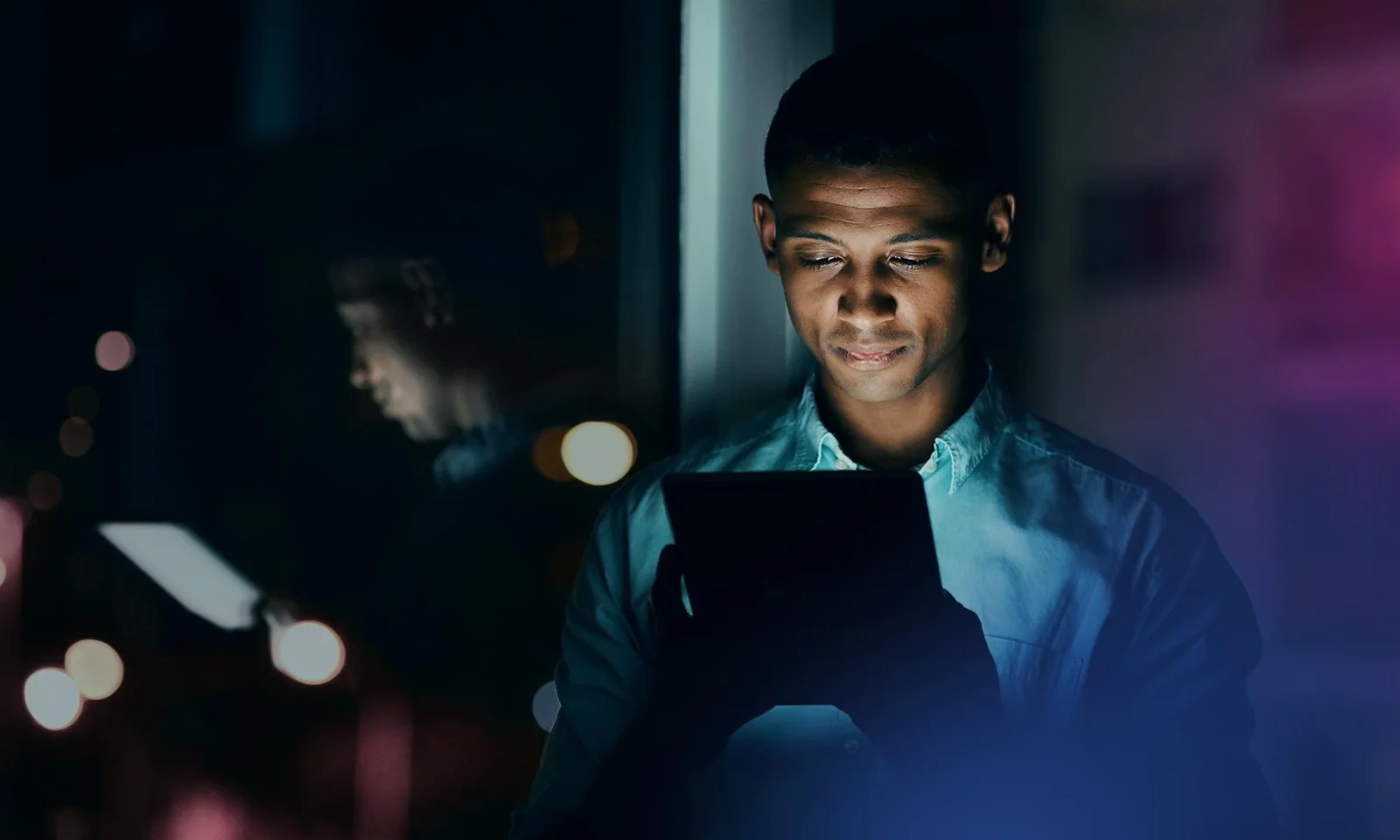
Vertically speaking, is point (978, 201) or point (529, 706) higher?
point (978, 201)

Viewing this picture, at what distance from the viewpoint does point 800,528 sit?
0.91 meters

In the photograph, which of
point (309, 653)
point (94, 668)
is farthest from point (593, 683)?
point (94, 668)

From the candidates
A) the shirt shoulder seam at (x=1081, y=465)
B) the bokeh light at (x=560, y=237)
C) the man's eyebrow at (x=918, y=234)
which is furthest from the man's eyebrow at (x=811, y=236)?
the bokeh light at (x=560, y=237)

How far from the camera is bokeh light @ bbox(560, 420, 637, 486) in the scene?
1.62 m

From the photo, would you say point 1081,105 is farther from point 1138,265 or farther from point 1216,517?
point 1216,517

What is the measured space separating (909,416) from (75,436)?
66.8 inches

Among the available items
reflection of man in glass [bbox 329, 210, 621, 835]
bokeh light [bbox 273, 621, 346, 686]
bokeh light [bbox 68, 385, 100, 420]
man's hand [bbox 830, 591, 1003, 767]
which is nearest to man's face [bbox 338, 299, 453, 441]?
reflection of man in glass [bbox 329, 210, 621, 835]

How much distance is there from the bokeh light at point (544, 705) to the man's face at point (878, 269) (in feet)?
2.77

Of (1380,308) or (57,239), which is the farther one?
(57,239)

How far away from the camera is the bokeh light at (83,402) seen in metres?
2.21

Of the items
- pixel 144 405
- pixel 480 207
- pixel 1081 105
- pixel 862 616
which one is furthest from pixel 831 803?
pixel 144 405

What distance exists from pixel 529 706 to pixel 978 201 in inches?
40.9

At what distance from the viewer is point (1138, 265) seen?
4.20ft

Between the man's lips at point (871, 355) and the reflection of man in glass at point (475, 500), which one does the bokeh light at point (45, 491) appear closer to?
the reflection of man in glass at point (475, 500)
